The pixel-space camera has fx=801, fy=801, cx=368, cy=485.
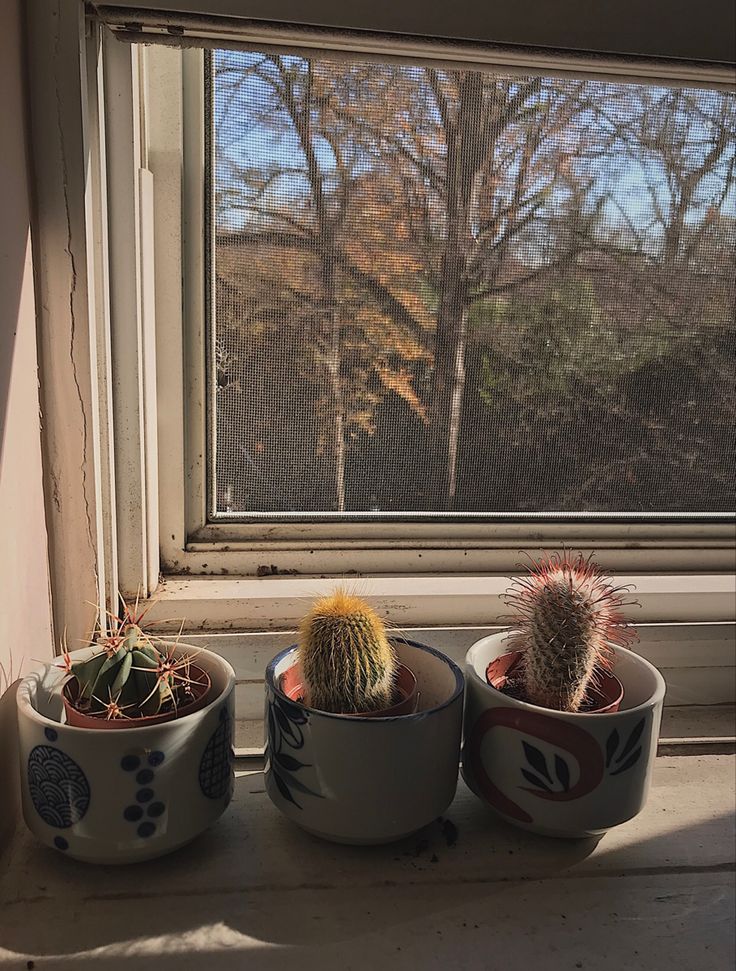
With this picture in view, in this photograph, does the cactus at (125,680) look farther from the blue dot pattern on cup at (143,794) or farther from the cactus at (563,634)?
the cactus at (563,634)

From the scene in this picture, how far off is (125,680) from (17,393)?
0.78 ft

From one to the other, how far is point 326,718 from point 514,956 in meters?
0.22

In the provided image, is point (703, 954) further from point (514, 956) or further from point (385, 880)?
point (385, 880)

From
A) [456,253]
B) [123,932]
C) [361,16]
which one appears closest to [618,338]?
[456,253]

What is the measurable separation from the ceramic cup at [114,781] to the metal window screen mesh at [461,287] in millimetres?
319

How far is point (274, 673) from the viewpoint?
0.68 m

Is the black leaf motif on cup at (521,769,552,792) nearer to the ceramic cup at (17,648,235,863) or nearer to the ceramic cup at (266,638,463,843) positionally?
the ceramic cup at (266,638,463,843)

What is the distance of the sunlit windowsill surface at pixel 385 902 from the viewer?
1.91 ft

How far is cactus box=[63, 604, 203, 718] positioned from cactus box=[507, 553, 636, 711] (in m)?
0.29

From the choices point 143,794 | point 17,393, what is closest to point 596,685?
point 143,794

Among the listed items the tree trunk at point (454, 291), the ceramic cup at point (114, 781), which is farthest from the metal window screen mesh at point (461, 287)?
the ceramic cup at point (114, 781)

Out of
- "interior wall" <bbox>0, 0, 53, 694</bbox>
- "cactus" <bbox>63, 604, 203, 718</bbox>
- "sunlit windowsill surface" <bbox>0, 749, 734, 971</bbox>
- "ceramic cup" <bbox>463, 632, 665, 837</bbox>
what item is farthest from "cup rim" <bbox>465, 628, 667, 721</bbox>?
"interior wall" <bbox>0, 0, 53, 694</bbox>

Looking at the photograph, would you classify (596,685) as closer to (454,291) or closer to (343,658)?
(343,658)

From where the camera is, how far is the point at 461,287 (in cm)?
85
